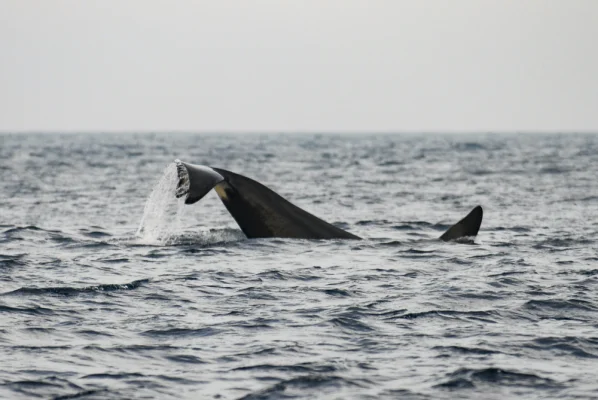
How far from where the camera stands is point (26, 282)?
1294 centimetres

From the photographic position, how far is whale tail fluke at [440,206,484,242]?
16.6 m

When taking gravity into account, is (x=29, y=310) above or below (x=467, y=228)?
below

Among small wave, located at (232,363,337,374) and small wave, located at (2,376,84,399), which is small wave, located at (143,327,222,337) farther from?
small wave, located at (2,376,84,399)

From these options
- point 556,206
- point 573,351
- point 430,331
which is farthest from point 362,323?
point 556,206

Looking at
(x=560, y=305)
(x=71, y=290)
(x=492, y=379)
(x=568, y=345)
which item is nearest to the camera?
(x=492, y=379)

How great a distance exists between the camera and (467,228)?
664 inches

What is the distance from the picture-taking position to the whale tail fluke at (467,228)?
16.6m

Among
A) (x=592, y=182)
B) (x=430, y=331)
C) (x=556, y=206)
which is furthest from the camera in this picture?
(x=592, y=182)

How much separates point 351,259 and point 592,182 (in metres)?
26.0

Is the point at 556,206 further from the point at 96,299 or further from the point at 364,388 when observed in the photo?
the point at 364,388

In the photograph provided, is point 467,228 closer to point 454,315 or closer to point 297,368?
point 454,315

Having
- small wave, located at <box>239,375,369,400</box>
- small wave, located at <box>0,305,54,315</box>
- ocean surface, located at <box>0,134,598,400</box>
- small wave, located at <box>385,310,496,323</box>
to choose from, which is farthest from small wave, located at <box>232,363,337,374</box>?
small wave, located at <box>0,305,54,315</box>

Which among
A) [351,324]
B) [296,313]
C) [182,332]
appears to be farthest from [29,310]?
[351,324]

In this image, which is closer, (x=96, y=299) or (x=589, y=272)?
(x=96, y=299)
